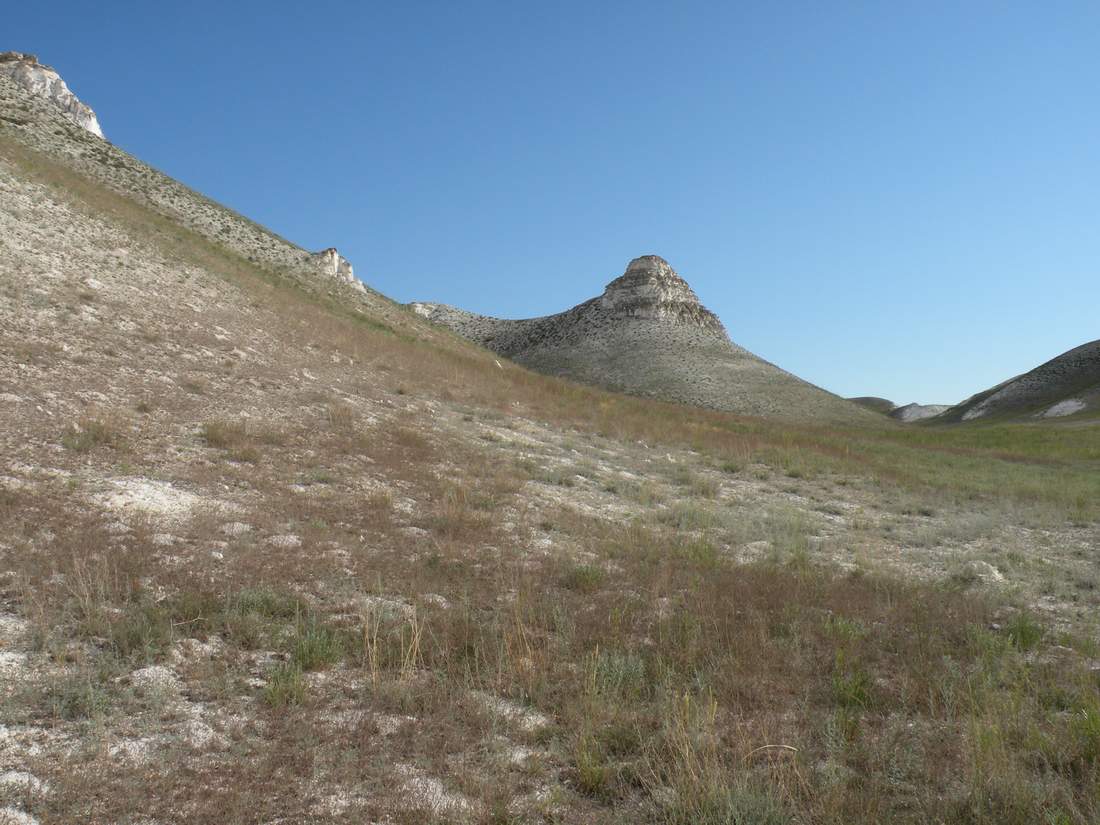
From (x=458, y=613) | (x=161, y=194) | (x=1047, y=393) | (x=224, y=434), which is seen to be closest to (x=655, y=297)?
(x=1047, y=393)

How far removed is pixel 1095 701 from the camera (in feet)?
19.0

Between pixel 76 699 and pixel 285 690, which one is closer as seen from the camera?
pixel 76 699

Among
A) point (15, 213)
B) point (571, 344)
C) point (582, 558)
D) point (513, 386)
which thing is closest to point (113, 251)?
point (15, 213)

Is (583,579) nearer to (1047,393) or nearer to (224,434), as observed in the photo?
(224,434)

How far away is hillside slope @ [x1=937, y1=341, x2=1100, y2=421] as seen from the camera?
245 feet

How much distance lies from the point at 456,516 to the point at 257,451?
4.41 meters

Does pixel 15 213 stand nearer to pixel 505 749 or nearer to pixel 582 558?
pixel 582 558

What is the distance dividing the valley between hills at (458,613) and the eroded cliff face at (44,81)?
5448 cm

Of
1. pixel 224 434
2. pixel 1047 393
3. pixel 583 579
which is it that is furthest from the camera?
pixel 1047 393

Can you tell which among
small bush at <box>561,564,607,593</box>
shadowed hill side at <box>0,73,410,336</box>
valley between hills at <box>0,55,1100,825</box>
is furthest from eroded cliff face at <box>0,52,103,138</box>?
small bush at <box>561,564,607,593</box>

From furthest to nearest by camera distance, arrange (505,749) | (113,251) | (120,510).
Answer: (113,251) → (120,510) → (505,749)

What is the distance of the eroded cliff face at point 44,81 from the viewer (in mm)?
61375

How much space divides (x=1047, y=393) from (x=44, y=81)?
11691 centimetres

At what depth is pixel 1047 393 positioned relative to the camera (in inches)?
3460
